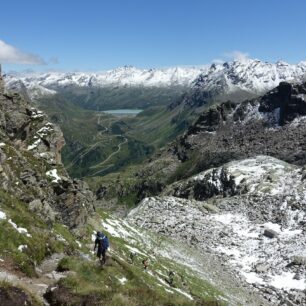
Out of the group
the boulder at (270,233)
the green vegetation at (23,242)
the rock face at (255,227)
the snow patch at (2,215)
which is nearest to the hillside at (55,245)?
the green vegetation at (23,242)

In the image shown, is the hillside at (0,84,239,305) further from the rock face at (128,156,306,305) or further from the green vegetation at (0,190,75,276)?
the rock face at (128,156,306,305)

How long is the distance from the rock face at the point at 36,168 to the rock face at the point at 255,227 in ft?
82.3

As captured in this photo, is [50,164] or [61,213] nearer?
[61,213]

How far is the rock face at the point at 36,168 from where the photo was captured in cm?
3928

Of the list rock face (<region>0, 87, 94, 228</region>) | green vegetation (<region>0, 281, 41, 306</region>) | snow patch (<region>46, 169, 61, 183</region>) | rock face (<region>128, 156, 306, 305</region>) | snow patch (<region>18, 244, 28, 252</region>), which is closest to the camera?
green vegetation (<region>0, 281, 41, 306</region>)

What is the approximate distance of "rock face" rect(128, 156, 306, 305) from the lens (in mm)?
65250

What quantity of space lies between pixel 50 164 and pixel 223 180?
9154 cm

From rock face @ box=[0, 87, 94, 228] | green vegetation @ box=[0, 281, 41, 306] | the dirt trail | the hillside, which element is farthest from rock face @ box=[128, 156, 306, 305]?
green vegetation @ box=[0, 281, 41, 306]

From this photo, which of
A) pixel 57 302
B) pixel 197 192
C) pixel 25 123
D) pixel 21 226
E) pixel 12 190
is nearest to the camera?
pixel 57 302

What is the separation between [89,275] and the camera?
76.3 feet

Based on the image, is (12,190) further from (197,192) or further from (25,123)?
(197,192)

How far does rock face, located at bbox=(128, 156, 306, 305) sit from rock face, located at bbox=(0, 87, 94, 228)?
988 inches

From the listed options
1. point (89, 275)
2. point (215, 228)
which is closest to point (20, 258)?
point (89, 275)

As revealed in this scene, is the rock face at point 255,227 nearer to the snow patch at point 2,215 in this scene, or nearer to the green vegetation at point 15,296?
the snow patch at point 2,215
